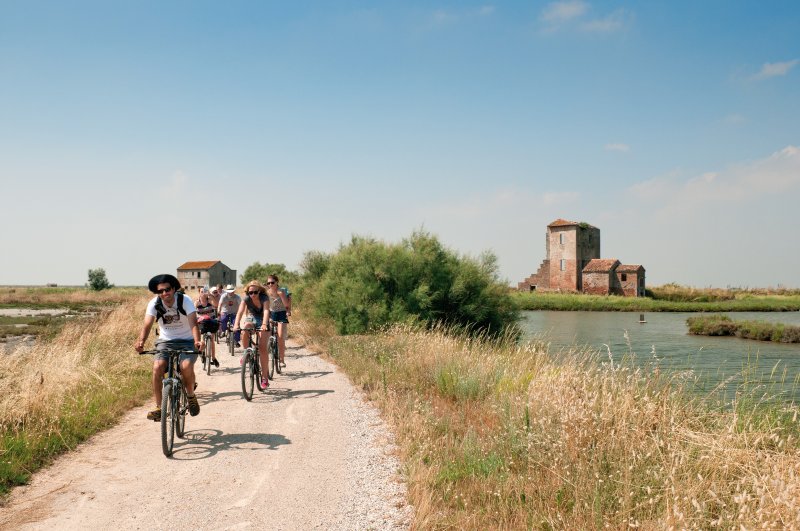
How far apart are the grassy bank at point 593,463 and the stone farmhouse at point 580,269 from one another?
6212 cm

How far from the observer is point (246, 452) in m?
7.34

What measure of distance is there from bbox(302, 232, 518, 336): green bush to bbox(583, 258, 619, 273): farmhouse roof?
149 ft

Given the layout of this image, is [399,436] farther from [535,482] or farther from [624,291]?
[624,291]

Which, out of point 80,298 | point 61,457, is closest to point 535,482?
point 61,457

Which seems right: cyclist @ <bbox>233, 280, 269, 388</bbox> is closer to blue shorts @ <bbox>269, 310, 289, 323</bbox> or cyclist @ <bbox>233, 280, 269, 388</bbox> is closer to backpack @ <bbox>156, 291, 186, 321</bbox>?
blue shorts @ <bbox>269, 310, 289, 323</bbox>

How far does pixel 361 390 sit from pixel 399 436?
373 cm

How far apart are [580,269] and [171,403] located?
6882 cm

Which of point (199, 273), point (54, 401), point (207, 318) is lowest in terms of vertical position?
point (54, 401)

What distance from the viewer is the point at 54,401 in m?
8.60

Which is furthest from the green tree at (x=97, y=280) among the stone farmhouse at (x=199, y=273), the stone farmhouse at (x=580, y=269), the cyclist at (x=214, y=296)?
the cyclist at (x=214, y=296)

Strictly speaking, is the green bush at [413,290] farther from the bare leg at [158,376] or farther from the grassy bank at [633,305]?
the grassy bank at [633,305]

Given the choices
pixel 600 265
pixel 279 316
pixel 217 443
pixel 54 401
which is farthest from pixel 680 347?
pixel 600 265

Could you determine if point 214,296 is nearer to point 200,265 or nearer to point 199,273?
point 199,273

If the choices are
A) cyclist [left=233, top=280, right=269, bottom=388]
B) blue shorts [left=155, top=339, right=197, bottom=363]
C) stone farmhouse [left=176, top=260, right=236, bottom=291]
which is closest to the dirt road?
blue shorts [left=155, top=339, right=197, bottom=363]
